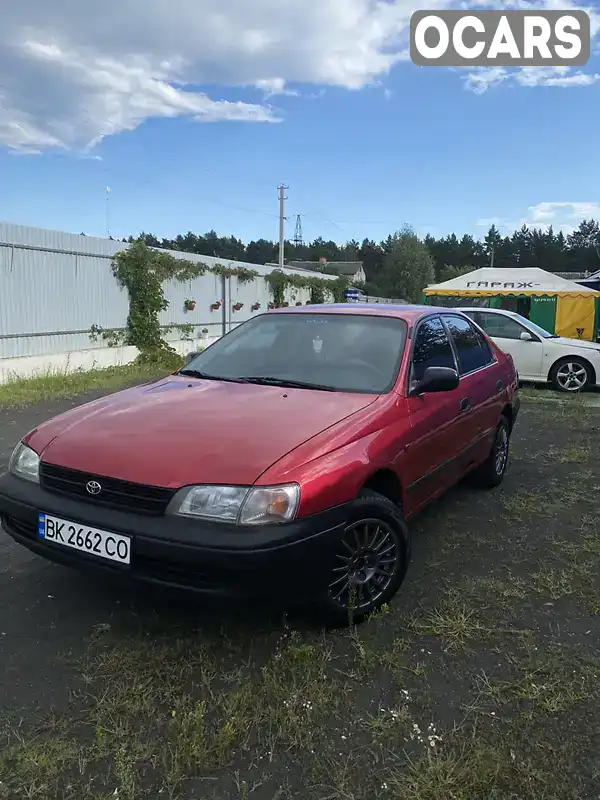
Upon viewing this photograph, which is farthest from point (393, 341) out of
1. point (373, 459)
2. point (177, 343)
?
point (177, 343)

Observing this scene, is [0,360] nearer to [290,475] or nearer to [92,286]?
[92,286]

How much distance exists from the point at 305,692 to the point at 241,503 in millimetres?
799

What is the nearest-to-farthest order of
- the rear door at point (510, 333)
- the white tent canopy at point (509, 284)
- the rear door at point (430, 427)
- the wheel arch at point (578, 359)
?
the rear door at point (430, 427) < the wheel arch at point (578, 359) < the rear door at point (510, 333) < the white tent canopy at point (509, 284)

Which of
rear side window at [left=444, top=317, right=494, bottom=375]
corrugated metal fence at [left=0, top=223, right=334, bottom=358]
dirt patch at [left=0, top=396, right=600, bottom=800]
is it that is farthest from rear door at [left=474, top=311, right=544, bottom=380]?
dirt patch at [left=0, top=396, right=600, bottom=800]

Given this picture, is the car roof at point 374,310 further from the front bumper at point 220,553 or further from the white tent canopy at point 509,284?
the white tent canopy at point 509,284

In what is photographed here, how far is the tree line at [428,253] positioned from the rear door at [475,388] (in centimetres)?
6030

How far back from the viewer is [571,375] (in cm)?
1077

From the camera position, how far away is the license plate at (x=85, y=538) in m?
2.46

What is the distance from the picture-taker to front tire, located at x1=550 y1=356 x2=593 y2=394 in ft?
35.0

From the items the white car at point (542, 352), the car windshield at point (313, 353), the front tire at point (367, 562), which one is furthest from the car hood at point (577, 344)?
the front tire at point (367, 562)

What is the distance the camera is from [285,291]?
23375mm

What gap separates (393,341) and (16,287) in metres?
8.37

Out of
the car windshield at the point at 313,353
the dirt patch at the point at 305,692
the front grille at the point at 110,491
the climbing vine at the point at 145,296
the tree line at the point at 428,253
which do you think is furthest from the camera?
the tree line at the point at 428,253

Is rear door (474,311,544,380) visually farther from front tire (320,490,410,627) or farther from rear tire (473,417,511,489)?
front tire (320,490,410,627)
